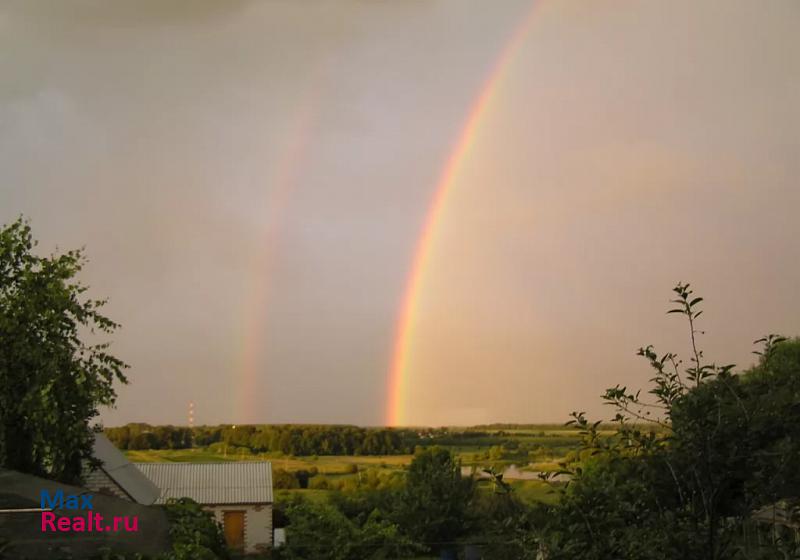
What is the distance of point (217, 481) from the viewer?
36.1 m

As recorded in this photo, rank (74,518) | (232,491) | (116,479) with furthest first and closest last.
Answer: (232,491) → (116,479) → (74,518)

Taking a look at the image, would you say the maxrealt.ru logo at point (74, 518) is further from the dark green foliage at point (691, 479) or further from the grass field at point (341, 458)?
the grass field at point (341, 458)

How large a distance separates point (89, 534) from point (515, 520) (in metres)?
7.22

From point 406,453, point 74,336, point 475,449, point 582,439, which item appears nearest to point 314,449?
point 406,453

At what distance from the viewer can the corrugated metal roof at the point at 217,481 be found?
115 ft

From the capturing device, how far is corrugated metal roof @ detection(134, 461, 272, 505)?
115ft

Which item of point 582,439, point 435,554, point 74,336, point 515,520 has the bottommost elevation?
point 435,554

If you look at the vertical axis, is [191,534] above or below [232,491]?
below

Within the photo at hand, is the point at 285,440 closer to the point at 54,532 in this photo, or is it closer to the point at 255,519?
the point at 255,519

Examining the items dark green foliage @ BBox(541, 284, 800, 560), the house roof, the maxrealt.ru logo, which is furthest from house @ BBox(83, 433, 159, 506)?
dark green foliage @ BBox(541, 284, 800, 560)

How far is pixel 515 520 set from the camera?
12.3 ft

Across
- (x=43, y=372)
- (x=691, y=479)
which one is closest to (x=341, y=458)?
(x=43, y=372)

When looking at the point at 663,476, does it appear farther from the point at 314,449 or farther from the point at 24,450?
the point at 314,449

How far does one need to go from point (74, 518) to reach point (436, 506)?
23.2 metres
